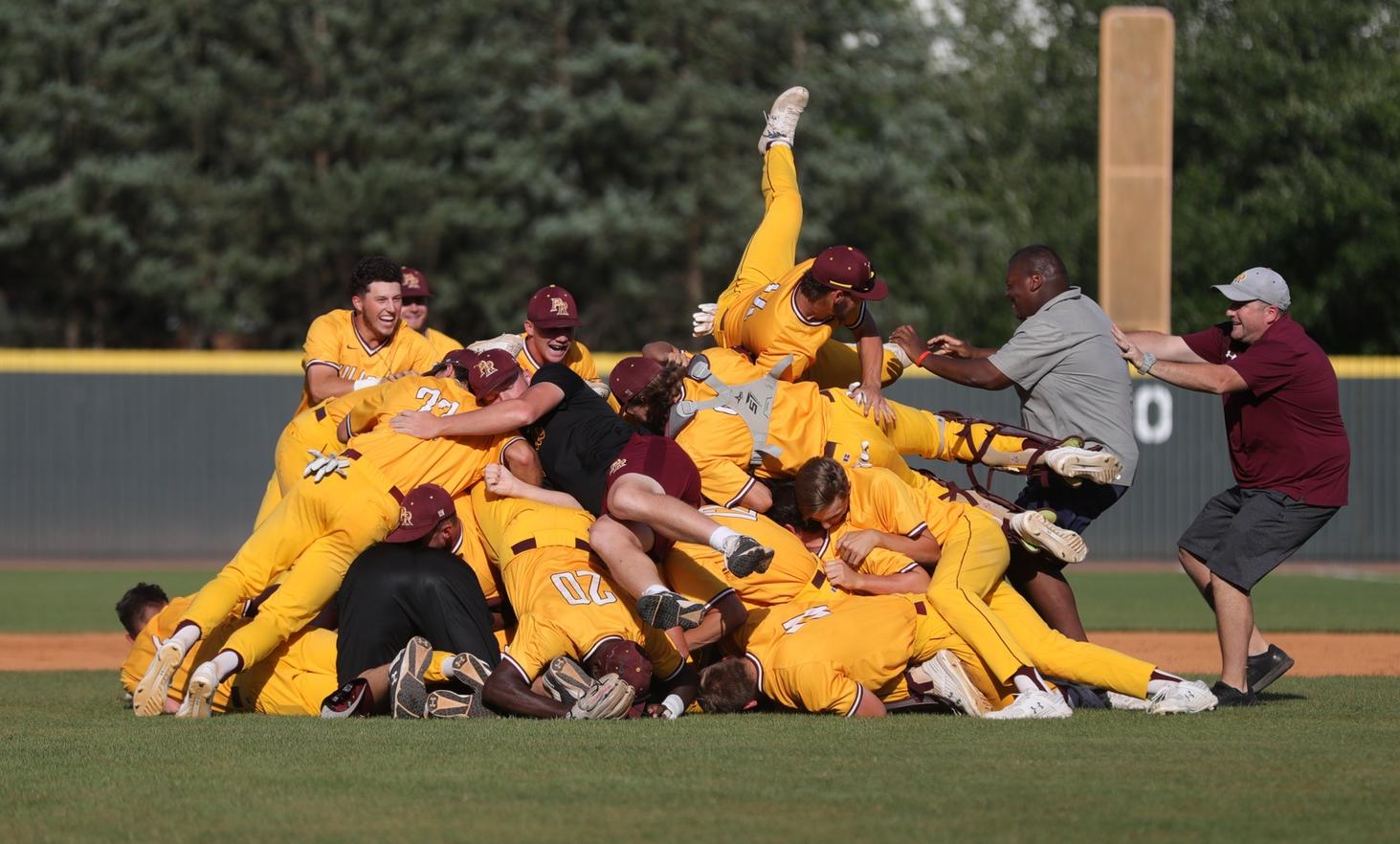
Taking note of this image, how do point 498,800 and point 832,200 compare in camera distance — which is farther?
point 832,200

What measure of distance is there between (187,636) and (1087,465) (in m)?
4.84

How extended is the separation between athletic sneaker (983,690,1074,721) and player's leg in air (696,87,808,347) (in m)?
3.32

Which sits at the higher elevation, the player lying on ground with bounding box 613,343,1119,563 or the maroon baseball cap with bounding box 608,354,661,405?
the maroon baseball cap with bounding box 608,354,661,405

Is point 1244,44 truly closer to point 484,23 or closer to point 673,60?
point 673,60

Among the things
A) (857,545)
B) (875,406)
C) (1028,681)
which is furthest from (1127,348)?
(1028,681)

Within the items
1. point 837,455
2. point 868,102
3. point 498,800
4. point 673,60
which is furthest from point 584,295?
point 498,800

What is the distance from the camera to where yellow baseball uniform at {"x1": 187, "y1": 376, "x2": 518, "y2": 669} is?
8.62 metres

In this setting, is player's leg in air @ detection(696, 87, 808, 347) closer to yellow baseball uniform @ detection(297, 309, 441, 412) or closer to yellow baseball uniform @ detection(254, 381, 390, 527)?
yellow baseball uniform @ detection(297, 309, 441, 412)

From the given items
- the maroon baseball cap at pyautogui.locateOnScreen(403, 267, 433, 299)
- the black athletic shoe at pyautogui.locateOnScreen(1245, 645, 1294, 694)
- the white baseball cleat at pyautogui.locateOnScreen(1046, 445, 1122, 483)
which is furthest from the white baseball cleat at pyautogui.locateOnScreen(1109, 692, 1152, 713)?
the maroon baseball cap at pyautogui.locateOnScreen(403, 267, 433, 299)

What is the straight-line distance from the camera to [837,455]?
9688 mm

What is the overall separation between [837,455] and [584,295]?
23064 millimetres

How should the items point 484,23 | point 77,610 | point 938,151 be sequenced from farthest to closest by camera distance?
point 938,151 → point 484,23 → point 77,610

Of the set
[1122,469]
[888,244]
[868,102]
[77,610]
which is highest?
[868,102]

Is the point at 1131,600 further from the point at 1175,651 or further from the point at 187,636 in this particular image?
the point at 187,636
